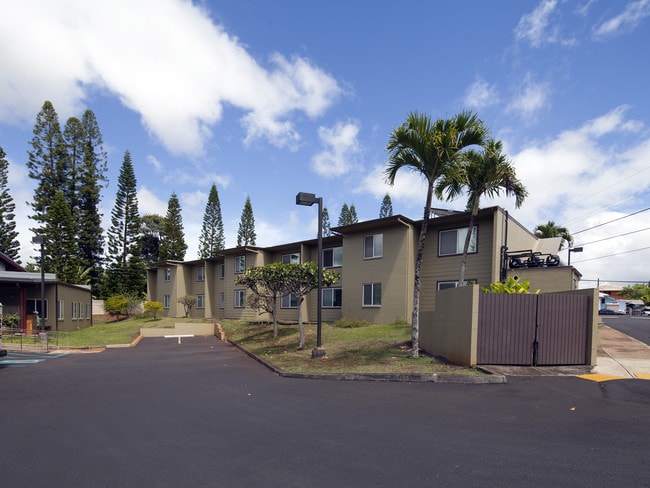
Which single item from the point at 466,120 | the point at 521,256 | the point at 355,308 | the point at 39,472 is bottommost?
the point at 39,472

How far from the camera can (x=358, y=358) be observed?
12492 millimetres

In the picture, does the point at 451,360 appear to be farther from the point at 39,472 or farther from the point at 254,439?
the point at 39,472

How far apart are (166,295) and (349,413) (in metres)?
40.1

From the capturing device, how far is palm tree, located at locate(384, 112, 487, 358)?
11.5 meters

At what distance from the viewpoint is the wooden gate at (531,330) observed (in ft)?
34.4

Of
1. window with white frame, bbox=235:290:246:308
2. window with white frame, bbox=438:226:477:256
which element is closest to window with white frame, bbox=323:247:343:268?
window with white frame, bbox=438:226:477:256

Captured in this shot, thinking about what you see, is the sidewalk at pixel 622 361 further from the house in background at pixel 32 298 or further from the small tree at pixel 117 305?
the small tree at pixel 117 305

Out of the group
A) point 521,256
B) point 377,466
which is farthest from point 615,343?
point 377,466

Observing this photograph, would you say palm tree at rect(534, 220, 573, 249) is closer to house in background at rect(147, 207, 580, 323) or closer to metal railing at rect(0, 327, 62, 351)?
house in background at rect(147, 207, 580, 323)

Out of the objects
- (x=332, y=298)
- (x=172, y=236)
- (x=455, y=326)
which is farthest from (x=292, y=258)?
(x=172, y=236)

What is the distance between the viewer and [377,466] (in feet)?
15.7

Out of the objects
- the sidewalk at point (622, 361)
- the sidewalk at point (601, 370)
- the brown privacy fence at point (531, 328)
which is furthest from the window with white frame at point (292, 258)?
the sidewalk at point (601, 370)

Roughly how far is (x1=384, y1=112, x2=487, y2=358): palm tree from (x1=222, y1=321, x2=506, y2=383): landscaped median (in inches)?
47.3

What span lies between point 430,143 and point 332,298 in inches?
637
